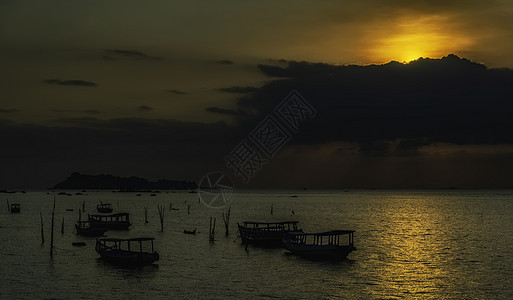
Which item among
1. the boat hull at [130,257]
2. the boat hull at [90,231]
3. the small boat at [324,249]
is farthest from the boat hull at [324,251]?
the boat hull at [90,231]

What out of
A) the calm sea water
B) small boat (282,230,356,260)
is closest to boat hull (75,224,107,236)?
the calm sea water

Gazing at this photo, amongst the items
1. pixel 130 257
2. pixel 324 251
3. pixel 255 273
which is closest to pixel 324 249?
pixel 324 251

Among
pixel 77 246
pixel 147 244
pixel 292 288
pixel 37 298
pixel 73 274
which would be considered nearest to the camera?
pixel 37 298

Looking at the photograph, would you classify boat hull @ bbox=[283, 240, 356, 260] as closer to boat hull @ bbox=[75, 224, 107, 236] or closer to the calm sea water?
the calm sea water

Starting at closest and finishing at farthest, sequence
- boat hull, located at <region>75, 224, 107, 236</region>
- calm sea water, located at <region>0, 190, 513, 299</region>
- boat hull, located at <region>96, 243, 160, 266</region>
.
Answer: calm sea water, located at <region>0, 190, 513, 299</region> → boat hull, located at <region>96, 243, 160, 266</region> → boat hull, located at <region>75, 224, 107, 236</region>

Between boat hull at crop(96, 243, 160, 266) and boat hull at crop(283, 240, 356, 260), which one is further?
boat hull at crop(283, 240, 356, 260)

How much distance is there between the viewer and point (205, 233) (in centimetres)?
10069

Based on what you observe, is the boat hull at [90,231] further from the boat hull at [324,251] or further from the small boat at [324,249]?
the boat hull at [324,251]

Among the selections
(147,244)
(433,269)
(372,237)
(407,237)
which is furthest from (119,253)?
(407,237)

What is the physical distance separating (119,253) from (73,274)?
19.3ft

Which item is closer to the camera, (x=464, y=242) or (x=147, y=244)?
(x=147, y=244)

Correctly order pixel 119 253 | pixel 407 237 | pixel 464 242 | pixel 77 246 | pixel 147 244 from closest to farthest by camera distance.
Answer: pixel 119 253 → pixel 77 246 → pixel 147 244 → pixel 464 242 → pixel 407 237

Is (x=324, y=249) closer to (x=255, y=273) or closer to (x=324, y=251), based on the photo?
(x=324, y=251)

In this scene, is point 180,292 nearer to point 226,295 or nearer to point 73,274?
point 226,295
